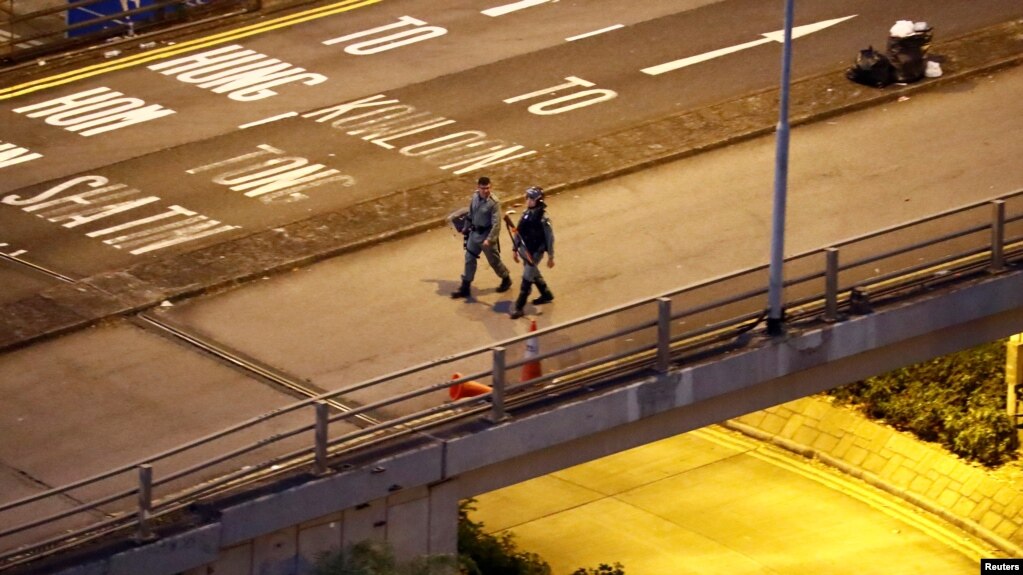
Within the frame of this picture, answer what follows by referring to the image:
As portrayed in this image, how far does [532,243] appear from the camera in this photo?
22.5m

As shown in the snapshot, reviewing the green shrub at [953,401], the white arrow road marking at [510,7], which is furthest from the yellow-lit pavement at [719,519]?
the white arrow road marking at [510,7]

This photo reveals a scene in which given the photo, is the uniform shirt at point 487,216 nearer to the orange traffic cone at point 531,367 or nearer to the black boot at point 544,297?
the black boot at point 544,297

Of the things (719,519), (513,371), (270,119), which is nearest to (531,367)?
(513,371)

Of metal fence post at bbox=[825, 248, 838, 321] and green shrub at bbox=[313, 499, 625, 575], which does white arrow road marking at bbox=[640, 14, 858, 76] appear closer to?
green shrub at bbox=[313, 499, 625, 575]

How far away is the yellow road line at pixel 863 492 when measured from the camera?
1060 inches

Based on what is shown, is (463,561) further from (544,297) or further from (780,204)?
(780,204)

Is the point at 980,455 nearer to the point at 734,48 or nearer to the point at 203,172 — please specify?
the point at 734,48

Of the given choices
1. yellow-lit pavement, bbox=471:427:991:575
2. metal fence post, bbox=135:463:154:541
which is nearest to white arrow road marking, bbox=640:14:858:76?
yellow-lit pavement, bbox=471:427:991:575

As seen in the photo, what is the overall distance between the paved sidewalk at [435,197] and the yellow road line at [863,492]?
4732mm

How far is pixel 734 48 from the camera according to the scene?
31359mm

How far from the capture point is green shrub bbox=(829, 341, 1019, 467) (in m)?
28.0

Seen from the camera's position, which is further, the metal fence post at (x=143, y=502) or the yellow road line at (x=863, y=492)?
the yellow road line at (x=863, y=492)

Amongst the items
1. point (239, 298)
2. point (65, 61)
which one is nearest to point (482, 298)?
point (239, 298)

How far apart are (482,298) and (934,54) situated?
32.8 ft
